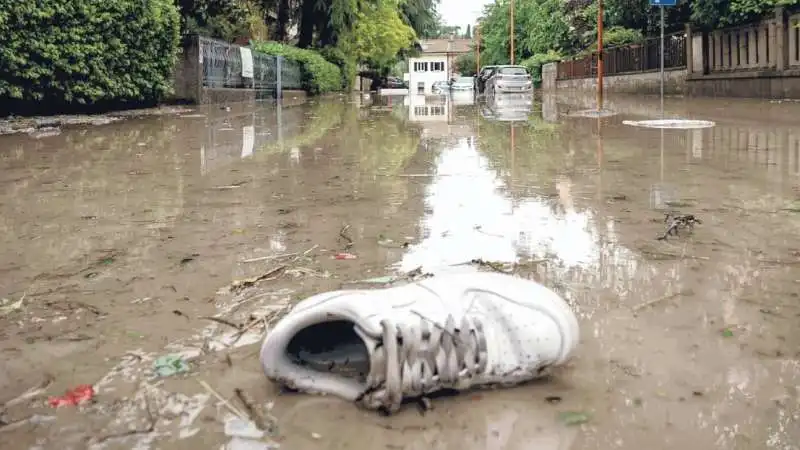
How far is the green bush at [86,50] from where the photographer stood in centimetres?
1039

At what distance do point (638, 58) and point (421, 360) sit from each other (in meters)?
27.2

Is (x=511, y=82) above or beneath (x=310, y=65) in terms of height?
beneath

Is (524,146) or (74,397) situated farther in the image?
(524,146)

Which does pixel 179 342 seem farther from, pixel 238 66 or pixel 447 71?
pixel 447 71

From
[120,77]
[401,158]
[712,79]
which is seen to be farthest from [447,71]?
[401,158]

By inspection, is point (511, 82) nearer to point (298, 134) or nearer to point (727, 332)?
point (298, 134)

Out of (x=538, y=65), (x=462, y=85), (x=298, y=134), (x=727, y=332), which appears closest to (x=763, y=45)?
(x=298, y=134)

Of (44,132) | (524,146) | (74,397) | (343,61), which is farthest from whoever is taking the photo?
(343,61)

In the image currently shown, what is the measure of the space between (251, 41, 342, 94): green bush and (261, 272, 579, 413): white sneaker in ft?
78.5

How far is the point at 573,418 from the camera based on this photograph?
1720mm

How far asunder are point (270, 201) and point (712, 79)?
18246 millimetres

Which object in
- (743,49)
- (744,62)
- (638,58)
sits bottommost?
(744,62)

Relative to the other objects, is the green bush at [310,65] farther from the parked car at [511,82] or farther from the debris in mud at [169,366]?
the debris in mud at [169,366]

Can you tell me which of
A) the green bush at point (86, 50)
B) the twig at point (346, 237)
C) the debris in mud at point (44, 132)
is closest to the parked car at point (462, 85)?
the green bush at point (86, 50)
